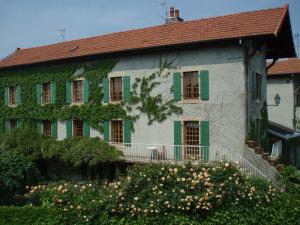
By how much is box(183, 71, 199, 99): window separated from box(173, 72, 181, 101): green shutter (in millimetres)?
241

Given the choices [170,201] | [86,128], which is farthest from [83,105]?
[170,201]

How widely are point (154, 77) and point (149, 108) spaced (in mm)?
1523

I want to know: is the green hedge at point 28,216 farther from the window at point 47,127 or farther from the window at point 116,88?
the window at point 47,127

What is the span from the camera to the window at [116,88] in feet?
61.7

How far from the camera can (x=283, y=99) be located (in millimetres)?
25016

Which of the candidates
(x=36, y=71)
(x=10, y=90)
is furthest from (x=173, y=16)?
(x=10, y=90)

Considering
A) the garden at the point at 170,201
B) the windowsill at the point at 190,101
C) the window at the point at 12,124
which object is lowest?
the garden at the point at 170,201

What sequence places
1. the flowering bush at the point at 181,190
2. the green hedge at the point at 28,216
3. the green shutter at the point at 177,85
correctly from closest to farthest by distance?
the flowering bush at the point at 181,190
the green hedge at the point at 28,216
the green shutter at the point at 177,85

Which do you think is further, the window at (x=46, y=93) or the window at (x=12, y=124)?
the window at (x=12, y=124)

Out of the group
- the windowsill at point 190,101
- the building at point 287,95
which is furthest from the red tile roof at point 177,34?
the building at point 287,95

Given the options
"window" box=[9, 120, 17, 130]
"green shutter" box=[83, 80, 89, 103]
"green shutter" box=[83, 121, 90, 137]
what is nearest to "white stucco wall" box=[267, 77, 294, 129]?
"green shutter" box=[83, 80, 89, 103]

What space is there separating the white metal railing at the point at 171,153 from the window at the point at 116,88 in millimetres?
2391

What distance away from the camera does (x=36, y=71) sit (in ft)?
72.0

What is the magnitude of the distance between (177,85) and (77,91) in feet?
21.1
